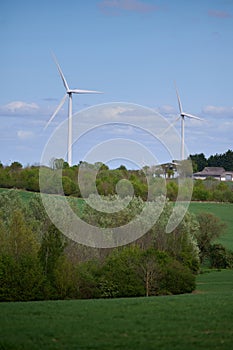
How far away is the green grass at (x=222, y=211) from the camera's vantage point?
100600 millimetres

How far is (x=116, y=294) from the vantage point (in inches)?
2072

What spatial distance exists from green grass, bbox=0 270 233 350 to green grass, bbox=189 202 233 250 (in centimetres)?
6897

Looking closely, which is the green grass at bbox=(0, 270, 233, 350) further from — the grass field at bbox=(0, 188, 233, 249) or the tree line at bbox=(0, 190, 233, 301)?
the grass field at bbox=(0, 188, 233, 249)

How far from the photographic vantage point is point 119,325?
74.3 ft

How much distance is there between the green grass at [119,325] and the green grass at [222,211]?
69.0m

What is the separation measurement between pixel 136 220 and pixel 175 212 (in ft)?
22.8

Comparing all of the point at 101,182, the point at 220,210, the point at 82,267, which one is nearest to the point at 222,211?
the point at 220,210

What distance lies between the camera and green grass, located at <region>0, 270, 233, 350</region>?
19406 millimetres

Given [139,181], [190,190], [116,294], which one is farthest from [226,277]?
[190,190]

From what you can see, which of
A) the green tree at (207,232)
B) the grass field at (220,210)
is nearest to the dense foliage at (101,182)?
the grass field at (220,210)

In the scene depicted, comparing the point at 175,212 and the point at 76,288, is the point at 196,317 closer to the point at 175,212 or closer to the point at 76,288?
the point at 76,288

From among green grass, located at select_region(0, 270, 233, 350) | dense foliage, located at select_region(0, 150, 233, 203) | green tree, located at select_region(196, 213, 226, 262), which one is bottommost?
green grass, located at select_region(0, 270, 233, 350)

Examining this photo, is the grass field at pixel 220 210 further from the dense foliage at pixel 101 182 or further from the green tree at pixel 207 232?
the green tree at pixel 207 232

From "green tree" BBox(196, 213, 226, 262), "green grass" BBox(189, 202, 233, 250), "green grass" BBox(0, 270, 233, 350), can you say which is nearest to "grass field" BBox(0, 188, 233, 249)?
"green grass" BBox(189, 202, 233, 250)
